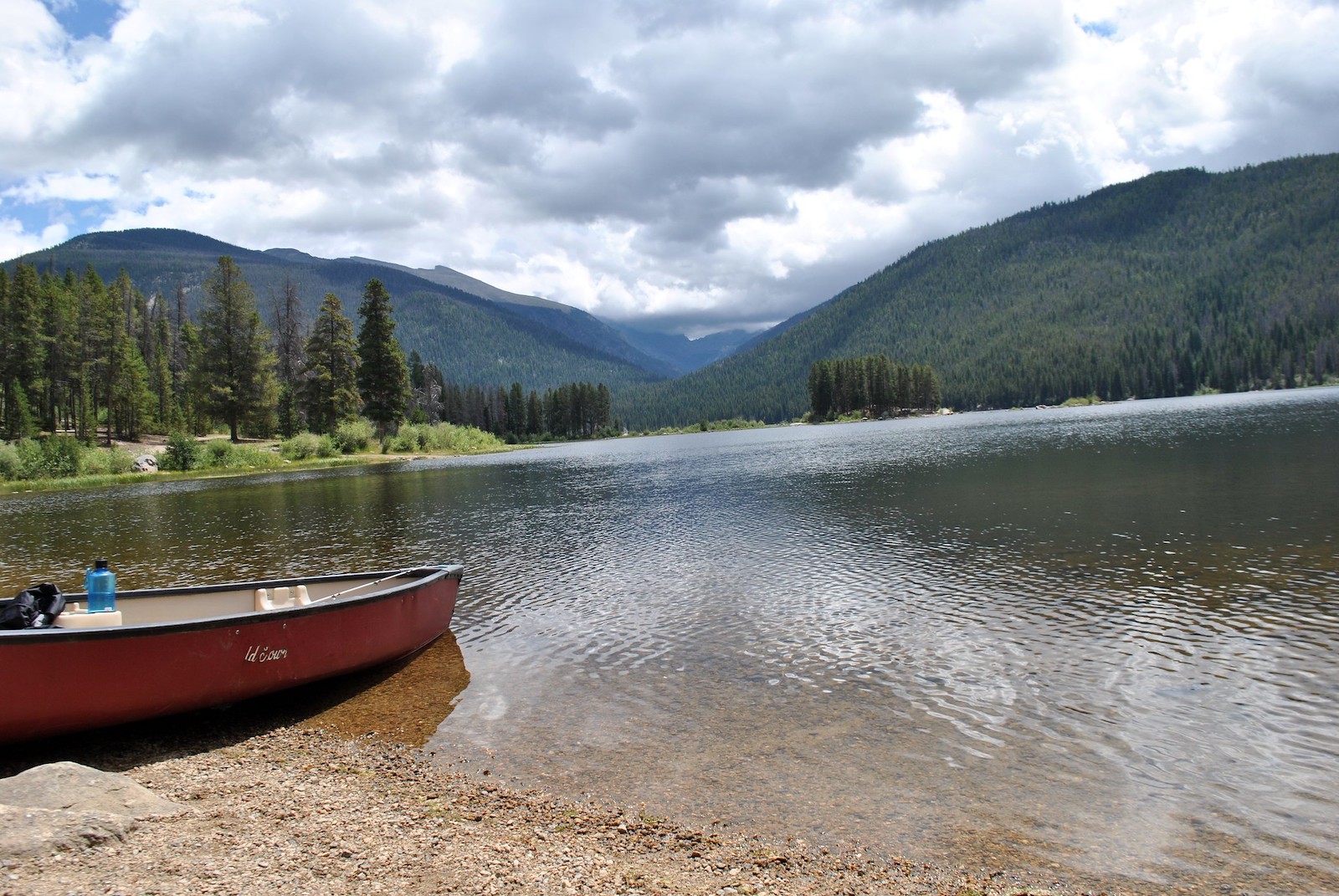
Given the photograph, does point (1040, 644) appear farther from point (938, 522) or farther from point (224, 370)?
point (224, 370)

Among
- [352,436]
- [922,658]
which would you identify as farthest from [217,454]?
[922,658]

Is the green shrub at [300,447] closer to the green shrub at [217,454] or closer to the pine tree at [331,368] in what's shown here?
the green shrub at [217,454]

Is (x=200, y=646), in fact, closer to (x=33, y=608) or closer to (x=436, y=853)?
(x=33, y=608)

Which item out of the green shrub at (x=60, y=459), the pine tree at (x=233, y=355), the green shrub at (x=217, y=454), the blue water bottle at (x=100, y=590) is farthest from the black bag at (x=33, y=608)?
the pine tree at (x=233, y=355)

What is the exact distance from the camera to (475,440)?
426 ft

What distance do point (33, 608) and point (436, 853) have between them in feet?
29.3

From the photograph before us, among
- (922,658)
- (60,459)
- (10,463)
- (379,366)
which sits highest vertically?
(379,366)

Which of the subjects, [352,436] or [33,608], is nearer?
[33,608]

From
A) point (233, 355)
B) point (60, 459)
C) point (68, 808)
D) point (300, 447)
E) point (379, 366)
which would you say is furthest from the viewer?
point (379, 366)

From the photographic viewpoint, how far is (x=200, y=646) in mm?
11250

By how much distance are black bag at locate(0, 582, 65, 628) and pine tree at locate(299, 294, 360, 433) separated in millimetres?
A: 87322

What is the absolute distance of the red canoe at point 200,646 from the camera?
33.0 feet

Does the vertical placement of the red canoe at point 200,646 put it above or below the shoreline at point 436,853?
above

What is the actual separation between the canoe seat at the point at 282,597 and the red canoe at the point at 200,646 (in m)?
0.03
